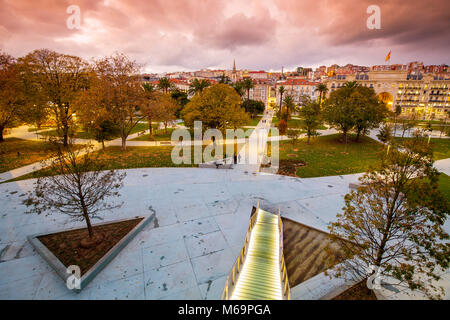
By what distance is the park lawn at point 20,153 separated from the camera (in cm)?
2222

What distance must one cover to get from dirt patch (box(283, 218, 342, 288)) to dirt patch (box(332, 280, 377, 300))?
47.4 inches

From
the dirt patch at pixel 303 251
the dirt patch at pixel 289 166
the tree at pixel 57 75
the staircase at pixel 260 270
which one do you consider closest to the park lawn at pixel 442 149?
the dirt patch at pixel 289 166

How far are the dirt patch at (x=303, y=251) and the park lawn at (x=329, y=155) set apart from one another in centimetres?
946

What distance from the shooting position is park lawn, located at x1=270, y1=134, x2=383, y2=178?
74.3ft

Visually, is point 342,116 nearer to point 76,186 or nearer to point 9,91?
point 76,186

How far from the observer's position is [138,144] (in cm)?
3316

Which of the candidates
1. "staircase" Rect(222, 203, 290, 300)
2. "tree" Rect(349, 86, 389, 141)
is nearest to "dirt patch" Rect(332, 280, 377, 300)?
"staircase" Rect(222, 203, 290, 300)

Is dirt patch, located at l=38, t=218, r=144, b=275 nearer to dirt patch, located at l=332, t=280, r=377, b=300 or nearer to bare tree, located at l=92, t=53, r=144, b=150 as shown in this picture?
dirt patch, located at l=332, t=280, r=377, b=300

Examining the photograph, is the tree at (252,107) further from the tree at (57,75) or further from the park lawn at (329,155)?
the tree at (57,75)

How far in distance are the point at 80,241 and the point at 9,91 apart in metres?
27.5

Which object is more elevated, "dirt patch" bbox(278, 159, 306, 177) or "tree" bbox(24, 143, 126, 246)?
"tree" bbox(24, 143, 126, 246)

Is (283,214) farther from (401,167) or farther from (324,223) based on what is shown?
(401,167)

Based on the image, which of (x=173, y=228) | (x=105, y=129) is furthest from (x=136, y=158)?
(x=173, y=228)
